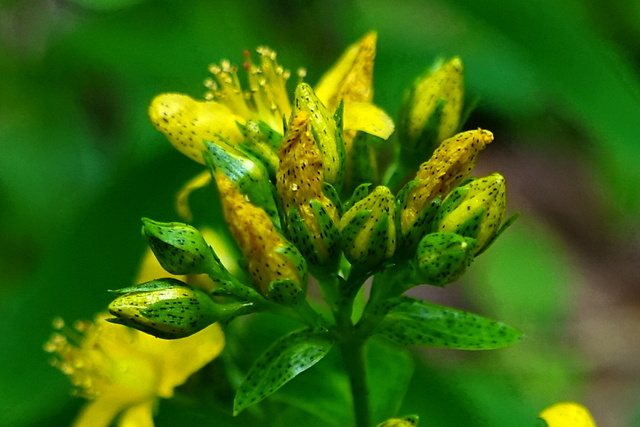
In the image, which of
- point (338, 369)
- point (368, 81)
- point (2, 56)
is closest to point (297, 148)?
point (368, 81)

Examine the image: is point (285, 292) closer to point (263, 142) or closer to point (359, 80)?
point (263, 142)

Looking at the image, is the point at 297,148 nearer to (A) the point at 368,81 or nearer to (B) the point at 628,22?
(A) the point at 368,81

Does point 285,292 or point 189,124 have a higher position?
point 189,124

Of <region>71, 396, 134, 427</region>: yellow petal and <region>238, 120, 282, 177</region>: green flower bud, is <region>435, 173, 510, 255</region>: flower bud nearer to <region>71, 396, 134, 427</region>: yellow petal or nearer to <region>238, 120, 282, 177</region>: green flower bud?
<region>238, 120, 282, 177</region>: green flower bud

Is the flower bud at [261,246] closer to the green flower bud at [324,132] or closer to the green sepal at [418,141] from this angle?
the green flower bud at [324,132]

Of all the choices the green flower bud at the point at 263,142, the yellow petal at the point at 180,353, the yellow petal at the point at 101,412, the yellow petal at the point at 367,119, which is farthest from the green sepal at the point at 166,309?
the yellow petal at the point at 101,412

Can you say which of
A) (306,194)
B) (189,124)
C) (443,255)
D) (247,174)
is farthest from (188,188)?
(443,255)
